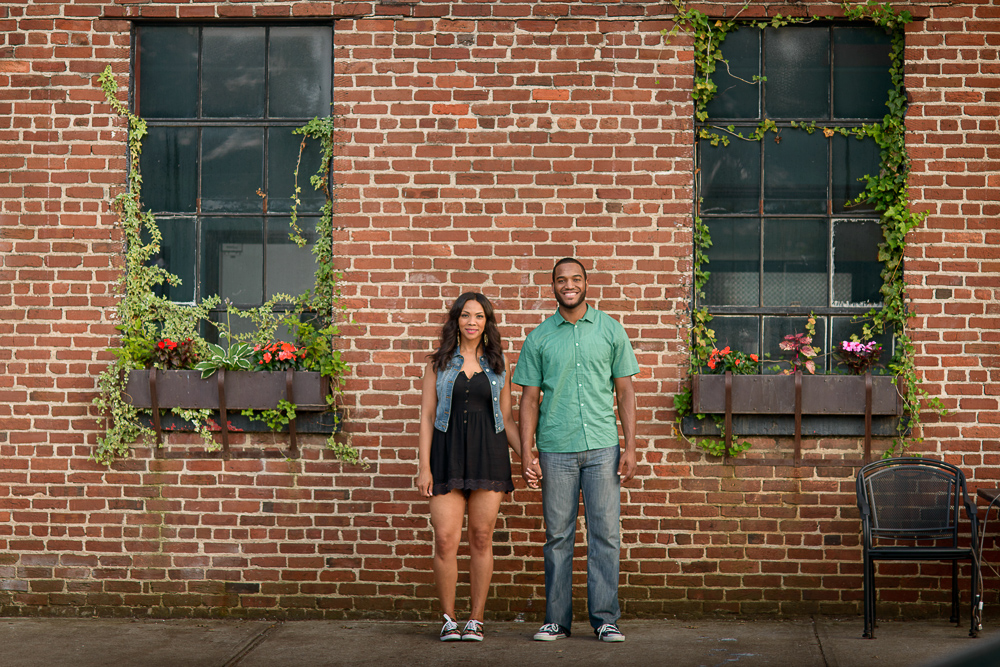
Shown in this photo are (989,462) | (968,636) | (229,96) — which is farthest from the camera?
(229,96)

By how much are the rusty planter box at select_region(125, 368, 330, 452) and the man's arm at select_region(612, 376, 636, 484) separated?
1406 mm

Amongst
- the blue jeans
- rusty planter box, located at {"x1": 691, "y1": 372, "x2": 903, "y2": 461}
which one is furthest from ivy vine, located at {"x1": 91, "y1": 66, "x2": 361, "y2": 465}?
rusty planter box, located at {"x1": 691, "y1": 372, "x2": 903, "y2": 461}

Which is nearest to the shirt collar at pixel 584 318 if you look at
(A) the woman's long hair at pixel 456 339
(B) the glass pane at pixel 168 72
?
(A) the woman's long hair at pixel 456 339

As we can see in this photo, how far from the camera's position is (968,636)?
5.19 metres

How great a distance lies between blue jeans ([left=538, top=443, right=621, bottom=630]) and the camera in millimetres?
5102

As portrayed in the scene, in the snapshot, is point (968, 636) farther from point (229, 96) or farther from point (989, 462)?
point (229, 96)

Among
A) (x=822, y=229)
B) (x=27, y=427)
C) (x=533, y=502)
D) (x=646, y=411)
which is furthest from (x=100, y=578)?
(x=822, y=229)

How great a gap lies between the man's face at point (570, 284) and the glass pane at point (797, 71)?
1875 mm

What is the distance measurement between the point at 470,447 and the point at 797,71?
3160 mm

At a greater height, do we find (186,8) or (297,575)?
(186,8)

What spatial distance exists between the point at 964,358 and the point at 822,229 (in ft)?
3.77

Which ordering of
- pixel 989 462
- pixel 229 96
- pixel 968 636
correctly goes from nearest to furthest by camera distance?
pixel 968 636 → pixel 989 462 → pixel 229 96

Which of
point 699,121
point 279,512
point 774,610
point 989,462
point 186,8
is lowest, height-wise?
point 774,610

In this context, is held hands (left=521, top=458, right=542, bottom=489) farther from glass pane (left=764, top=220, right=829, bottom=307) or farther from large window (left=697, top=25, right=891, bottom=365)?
glass pane (left=764, top=220, right=829, bottom=307)
